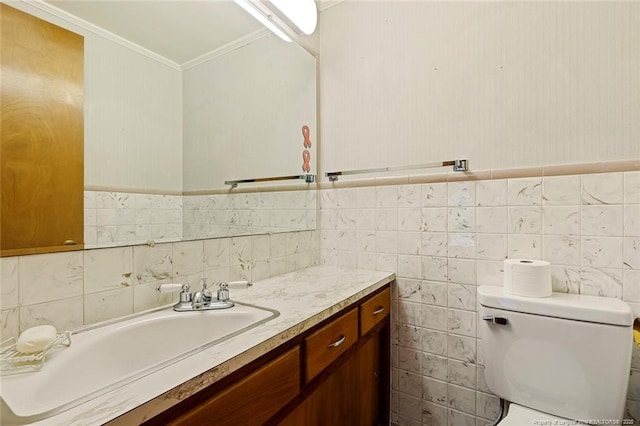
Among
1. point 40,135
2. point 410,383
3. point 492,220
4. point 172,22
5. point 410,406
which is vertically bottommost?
point 410,406

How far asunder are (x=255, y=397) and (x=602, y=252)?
1.23 m

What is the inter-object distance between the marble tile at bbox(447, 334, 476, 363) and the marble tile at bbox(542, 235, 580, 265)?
17.6 inches

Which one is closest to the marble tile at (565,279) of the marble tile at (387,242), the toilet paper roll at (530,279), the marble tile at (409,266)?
the toilet paper roll at (530,279)

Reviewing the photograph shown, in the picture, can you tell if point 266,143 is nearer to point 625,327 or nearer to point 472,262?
point 472,262

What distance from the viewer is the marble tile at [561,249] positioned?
1103 mm

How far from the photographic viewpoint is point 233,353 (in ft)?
2.04

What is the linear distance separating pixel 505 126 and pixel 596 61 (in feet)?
1.09

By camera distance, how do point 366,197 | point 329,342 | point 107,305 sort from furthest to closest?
point 366,197, point 329,342, point 107,305

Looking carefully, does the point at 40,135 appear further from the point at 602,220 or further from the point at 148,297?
the point at 602,220

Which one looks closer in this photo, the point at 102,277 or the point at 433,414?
the point at 102,277

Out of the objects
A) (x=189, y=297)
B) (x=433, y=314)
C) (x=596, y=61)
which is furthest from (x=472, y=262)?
(x=189, y=297)

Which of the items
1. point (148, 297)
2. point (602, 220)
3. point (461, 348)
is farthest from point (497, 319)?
point (148, 297)

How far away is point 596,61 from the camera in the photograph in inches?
42.3

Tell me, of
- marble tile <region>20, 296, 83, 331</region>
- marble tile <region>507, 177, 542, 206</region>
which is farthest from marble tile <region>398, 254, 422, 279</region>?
marble tile <region>20, 296, 83, 331</region>
